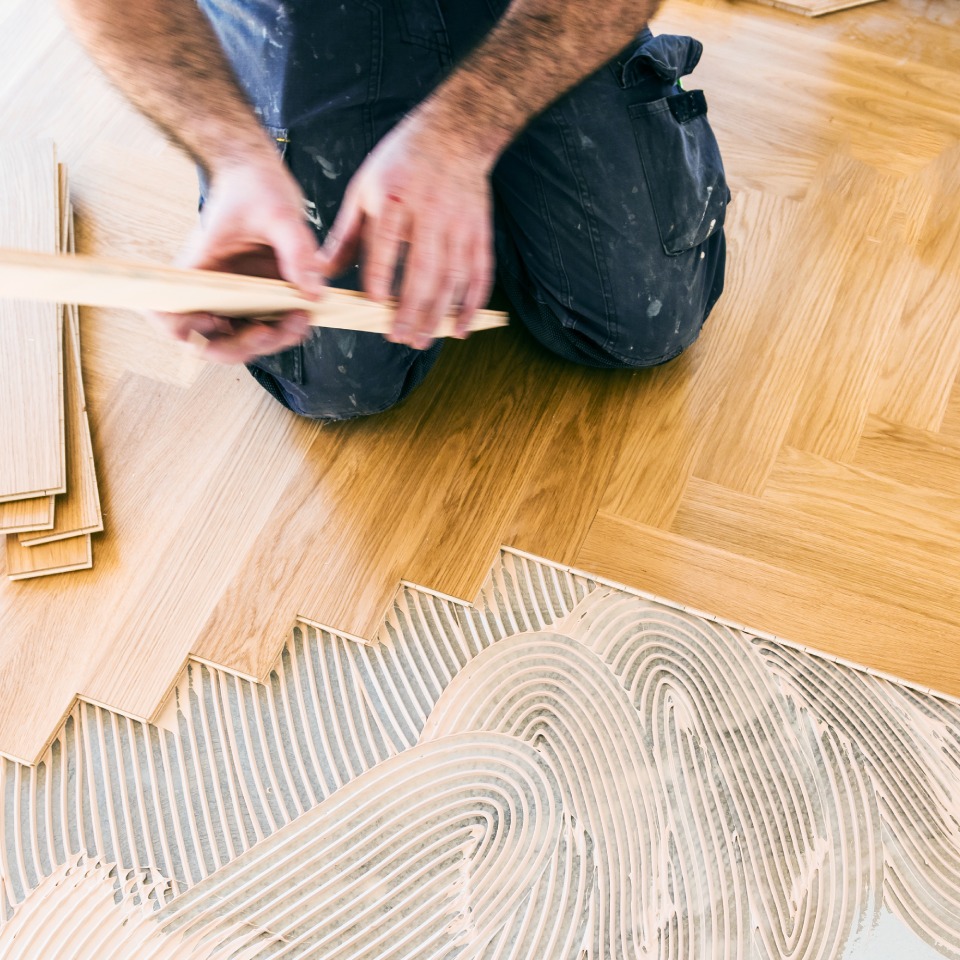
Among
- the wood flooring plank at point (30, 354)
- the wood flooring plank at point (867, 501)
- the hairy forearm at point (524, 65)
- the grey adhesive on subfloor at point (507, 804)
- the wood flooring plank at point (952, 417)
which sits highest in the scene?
the hairy forearm at point (524, 65)

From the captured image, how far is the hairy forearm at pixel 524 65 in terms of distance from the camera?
0.72 meters

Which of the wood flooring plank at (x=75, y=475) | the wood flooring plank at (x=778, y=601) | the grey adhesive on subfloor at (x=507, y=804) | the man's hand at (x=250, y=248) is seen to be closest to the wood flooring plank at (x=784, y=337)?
the wood flooring plank at (x=778, y=601)

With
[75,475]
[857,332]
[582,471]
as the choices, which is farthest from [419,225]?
[857,332]

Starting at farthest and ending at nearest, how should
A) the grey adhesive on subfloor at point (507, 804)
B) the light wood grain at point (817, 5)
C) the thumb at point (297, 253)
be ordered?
the light wood grain at point (817, 5) → the grey adhesive on subfloor at point (507, 804) → the thumb at point (297, 253)

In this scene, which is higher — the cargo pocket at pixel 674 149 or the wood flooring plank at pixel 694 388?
the cargo pocket at pixel 674 149

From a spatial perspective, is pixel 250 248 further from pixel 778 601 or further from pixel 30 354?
pixel 778 601

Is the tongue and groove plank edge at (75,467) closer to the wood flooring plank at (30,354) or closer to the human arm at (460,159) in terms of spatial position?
the wood flooring plank at (30,354)

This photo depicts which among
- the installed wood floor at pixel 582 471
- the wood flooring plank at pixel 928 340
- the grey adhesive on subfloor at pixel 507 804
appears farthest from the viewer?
the wood flooring plank at pixel 928 340

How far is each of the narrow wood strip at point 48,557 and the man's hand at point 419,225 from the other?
1.74 ft

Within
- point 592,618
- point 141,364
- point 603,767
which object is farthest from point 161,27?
point 603,767

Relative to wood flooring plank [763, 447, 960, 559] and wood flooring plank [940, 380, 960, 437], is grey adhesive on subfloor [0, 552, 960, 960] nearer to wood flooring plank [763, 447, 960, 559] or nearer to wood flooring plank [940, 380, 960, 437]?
wood flooring plank [763, 447, 960, 559]

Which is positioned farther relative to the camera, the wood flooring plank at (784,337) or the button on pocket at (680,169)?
the wood flooring plank at (784,337)

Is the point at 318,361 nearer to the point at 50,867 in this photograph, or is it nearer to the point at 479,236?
the point at 479,236

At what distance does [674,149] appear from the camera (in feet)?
3.15
